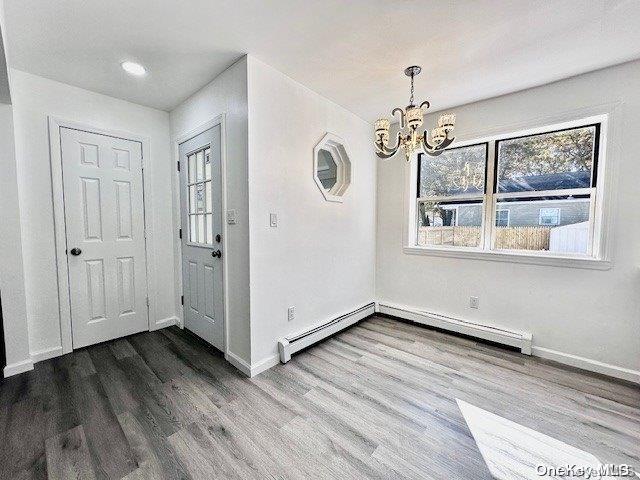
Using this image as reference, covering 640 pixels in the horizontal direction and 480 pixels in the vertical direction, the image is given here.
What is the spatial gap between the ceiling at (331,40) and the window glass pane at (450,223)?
3.96 feet

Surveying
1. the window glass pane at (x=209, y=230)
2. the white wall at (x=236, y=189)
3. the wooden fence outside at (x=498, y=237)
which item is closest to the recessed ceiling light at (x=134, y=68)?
the white wall at (x=236, y=189)

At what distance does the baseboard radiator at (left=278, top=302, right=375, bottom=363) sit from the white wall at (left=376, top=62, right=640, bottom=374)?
731 millimetres

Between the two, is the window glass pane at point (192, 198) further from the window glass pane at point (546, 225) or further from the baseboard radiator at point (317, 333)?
the window glass pane at point (546, 225)

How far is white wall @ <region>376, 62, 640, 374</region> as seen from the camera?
2.13 metres

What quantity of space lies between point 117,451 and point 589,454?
8.37ft

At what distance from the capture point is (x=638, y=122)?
2.08 metres

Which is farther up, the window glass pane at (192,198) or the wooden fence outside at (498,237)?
the window glass pane at (192,198)

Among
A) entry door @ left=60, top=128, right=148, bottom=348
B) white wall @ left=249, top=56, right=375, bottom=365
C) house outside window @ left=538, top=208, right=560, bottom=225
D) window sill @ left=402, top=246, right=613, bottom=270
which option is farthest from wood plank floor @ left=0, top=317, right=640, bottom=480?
house outside window @ left=538, top=208, right=560, bottom=225

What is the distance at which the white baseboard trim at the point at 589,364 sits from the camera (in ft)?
7.00

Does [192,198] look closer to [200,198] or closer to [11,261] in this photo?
[200,198]

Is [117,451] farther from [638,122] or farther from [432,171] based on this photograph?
[638,122]

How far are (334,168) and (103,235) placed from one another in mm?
2516

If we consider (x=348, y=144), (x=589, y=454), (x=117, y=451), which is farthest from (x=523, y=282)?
(x=117, y=451)

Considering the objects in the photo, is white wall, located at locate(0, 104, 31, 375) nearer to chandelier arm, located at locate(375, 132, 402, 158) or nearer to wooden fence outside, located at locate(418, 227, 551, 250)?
chandelier arm, located at locate(375, 132, 402, 158)
